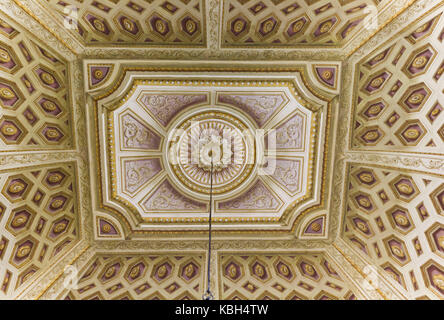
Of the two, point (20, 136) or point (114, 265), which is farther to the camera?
point (114, 265)

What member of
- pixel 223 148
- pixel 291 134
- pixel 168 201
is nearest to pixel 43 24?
pixel 223 148

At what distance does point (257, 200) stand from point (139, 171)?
11.5ft

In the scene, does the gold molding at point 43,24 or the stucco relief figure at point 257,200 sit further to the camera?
the stucco relief figure at point 257,200

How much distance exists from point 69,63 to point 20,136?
1.96 meters

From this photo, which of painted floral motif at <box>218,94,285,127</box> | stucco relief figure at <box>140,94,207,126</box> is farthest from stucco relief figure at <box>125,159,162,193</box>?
painted floral motif at <box>218,94,285,127</box>

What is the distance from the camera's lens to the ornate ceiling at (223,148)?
5.77 metres

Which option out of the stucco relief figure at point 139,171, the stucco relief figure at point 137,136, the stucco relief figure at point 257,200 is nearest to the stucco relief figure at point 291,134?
the stucco relief figure at point 257,200

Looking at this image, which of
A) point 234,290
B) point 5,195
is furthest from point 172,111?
point 234,290

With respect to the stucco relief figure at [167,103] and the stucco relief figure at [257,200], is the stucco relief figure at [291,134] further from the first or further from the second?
the stucco relief figure at [167,103]

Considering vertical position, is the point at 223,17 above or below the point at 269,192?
above

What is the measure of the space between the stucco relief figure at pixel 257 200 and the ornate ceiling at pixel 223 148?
0.04 meters

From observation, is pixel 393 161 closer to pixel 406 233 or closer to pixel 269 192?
pixel 406 233
